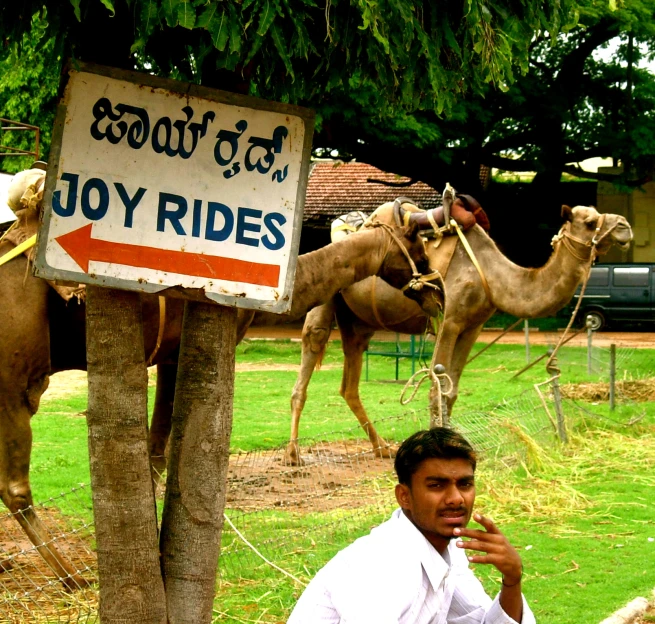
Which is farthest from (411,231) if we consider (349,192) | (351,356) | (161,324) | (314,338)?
(349,192)

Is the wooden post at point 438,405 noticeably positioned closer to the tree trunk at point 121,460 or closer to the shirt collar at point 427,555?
A: the tree trunk at point 121,460

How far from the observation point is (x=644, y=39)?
88.7ft

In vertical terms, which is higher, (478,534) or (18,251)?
(18,251)

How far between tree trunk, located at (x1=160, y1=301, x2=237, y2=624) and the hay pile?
429 inches

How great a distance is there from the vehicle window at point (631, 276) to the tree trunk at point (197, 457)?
2578 cm

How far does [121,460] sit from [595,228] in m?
7.26

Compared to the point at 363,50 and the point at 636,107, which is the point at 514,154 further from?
the point at 363,50

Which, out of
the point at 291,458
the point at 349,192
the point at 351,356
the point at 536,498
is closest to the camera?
the point at 536,498

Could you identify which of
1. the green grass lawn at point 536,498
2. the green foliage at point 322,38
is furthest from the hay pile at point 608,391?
the green foliage at point 322,38

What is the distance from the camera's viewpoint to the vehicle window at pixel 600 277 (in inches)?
1136

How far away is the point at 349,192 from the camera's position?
32.9m

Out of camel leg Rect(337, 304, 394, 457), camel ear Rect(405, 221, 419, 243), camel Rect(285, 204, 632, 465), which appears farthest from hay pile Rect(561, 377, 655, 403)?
camel ear Rect(405, 221, 419, 243)

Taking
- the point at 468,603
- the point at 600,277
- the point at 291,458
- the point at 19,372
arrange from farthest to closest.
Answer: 1. the point at 600,277
2. the point at 291,458
3. the point at 19,372
4. the point at 468,603

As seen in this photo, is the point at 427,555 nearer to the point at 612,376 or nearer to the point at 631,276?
the point at 612,376
